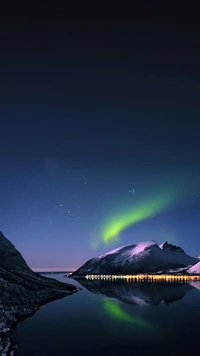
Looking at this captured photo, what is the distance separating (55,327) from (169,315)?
24.5 m

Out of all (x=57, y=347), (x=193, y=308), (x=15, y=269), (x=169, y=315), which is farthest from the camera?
(x=15, y=269)

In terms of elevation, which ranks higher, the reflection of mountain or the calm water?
the reflection of mountain

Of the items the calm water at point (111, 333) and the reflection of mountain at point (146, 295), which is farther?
the reflection of mountain at point (146, 295)

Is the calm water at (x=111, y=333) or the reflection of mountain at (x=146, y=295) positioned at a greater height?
the reflection of mountain at (x=146, y=295)

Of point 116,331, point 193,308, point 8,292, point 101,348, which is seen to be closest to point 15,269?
point 8,292

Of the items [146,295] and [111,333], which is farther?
[146,295]

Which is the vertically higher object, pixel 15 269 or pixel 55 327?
pixel 15 269

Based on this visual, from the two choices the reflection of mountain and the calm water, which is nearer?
the calm water

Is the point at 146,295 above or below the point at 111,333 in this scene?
above

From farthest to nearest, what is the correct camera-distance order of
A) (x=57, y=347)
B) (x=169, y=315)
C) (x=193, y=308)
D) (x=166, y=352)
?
(x=193, y=308) → (x=169, y=315) → (x=57, y=347) → (x=166, y=352)

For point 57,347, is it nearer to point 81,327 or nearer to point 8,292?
point 81,327

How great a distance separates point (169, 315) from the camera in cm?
6688

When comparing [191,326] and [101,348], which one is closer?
[101,348]

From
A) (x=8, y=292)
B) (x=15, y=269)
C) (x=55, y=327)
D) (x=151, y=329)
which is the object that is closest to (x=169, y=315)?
(x=151, y=329)
